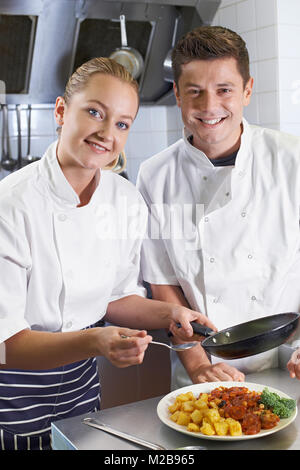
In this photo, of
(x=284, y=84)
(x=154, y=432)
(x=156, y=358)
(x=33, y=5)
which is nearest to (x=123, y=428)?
(x=154, y=432)

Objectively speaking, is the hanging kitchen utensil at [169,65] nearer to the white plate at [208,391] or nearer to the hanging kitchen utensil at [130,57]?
Answer: the hanging kitchen utensil at [130,57]

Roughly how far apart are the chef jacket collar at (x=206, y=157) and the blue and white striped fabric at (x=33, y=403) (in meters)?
0.62

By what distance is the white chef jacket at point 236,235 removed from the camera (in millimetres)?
1457

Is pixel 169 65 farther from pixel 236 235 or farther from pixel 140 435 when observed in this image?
pixel 140 435

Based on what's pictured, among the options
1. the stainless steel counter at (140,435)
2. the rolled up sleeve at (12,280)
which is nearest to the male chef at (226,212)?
the stainless steel counter at (140,435)

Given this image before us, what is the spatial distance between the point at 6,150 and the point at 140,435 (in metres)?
2.24

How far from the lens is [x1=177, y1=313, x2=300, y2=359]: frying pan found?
113 centimetres

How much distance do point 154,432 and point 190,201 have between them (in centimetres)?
68

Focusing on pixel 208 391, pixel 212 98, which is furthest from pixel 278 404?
pixel 212 98

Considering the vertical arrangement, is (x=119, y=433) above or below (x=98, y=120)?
below

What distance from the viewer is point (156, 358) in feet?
7.24

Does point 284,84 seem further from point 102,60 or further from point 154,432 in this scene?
point 154,432

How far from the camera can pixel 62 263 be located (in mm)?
1255

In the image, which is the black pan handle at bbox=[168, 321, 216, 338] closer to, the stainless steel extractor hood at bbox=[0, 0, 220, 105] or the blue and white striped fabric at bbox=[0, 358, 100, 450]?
the blue and white striped fabric at bbox=[0, 358, 100, 450]
